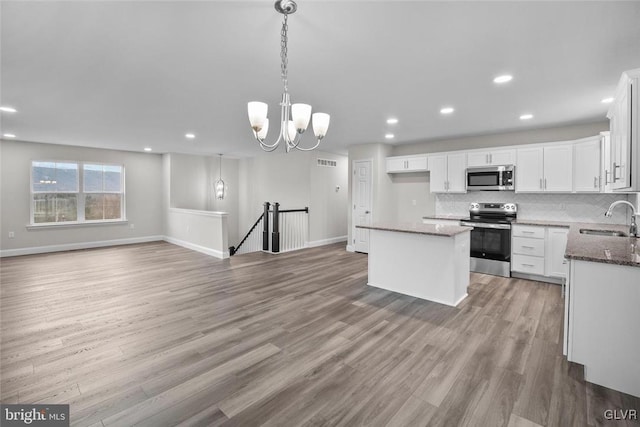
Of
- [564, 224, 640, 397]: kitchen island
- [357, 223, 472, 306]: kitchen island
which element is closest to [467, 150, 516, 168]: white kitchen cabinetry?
[357, 223, 472, 306]: kitchen island

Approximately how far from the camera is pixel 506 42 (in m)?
2.28

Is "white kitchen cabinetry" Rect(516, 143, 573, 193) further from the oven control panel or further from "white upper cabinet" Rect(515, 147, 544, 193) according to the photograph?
the oven control panel

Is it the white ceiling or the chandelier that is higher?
the white ceiling

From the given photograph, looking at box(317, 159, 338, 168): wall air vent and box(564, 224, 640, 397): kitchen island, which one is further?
box(317, 159, 338, 168): wall air vent

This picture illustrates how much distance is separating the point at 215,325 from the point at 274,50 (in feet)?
8.79

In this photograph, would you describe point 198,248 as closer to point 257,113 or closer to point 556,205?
point 257,113

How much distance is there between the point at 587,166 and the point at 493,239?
65.0 inches

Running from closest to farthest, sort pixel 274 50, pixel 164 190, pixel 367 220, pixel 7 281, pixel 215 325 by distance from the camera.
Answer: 1. pixel 274 50
2. pixel 215 325
3. pixel 7 281
4. pixel 367 220
5. pixel 164 190

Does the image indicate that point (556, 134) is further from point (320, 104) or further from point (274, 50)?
point (274, 50)

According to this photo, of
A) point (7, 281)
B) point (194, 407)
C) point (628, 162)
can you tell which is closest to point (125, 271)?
point (7, 281)

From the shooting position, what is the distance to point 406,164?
636 cm

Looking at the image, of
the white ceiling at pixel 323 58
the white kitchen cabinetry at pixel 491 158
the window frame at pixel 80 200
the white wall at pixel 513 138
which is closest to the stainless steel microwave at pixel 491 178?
the white kitchen cabinetry at pixel 491 158

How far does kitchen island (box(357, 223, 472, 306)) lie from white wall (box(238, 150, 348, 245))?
3.52 m

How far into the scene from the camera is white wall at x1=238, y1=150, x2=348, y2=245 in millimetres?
7676
